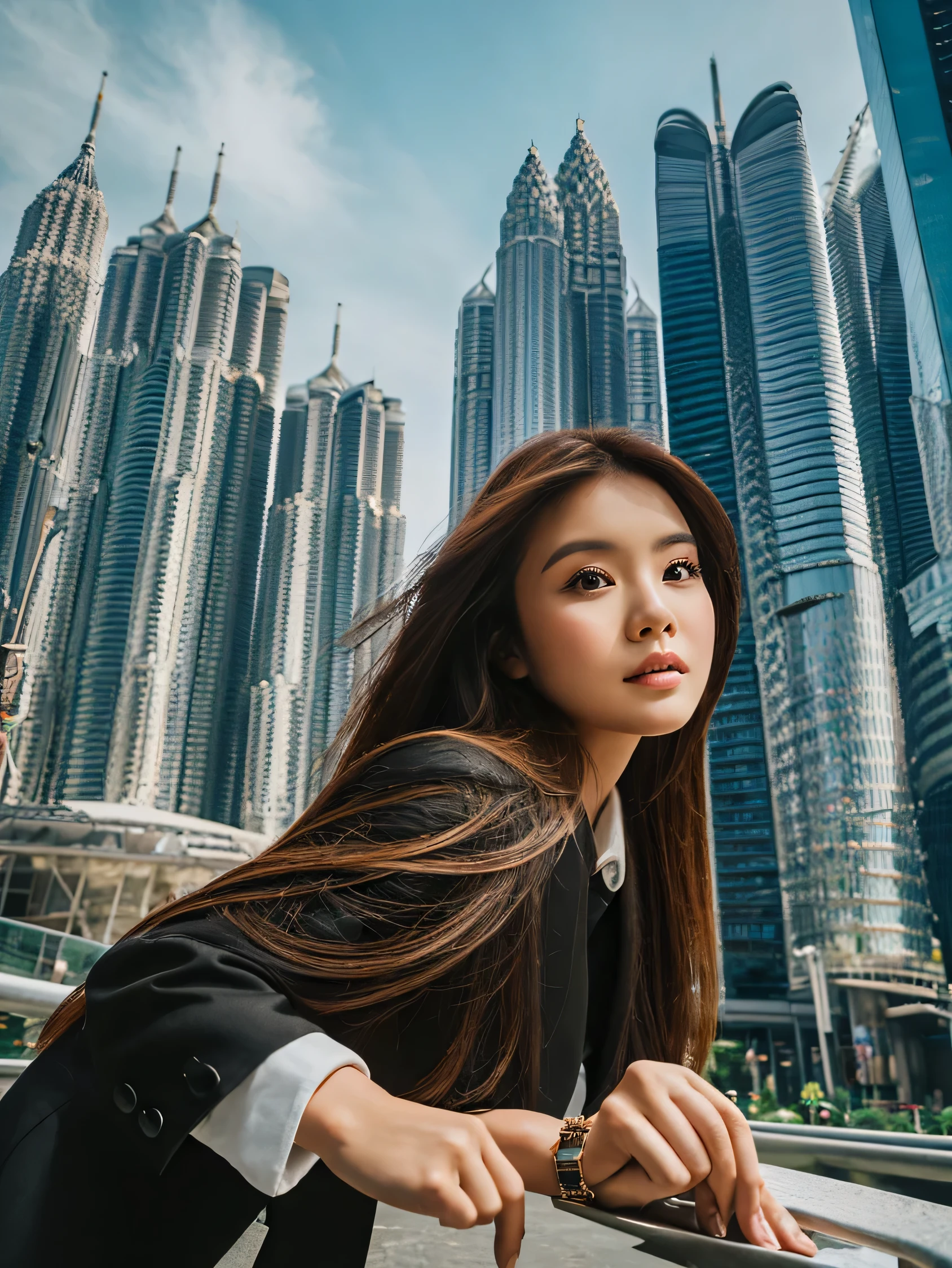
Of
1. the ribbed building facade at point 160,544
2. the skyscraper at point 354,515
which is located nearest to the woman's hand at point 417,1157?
the skyscraper at point 354,515

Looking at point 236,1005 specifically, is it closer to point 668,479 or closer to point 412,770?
point 412,770

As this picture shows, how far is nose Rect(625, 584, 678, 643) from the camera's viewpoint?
0.54m

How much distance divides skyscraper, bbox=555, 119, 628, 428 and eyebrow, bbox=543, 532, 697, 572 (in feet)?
53.6

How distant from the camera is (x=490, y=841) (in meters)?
0.43

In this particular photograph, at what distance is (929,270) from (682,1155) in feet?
46.7

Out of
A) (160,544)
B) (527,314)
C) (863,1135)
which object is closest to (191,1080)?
(863,1135)

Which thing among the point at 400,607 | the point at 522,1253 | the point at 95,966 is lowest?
the point at 522,1253

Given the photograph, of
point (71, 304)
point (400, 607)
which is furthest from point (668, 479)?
point (71, 304)

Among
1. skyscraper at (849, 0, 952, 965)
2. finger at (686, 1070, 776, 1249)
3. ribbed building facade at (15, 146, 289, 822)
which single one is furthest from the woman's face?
ribbed building facade at (15, 146, 289, 822)

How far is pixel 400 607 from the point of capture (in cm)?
65

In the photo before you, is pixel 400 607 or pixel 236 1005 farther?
pixel 400 607

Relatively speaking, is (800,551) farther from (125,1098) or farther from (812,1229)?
(125,1098)

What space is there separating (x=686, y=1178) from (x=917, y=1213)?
0.11 meters

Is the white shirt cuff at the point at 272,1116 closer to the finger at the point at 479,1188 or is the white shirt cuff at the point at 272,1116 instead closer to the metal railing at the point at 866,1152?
the finger at the point at 479,1188
